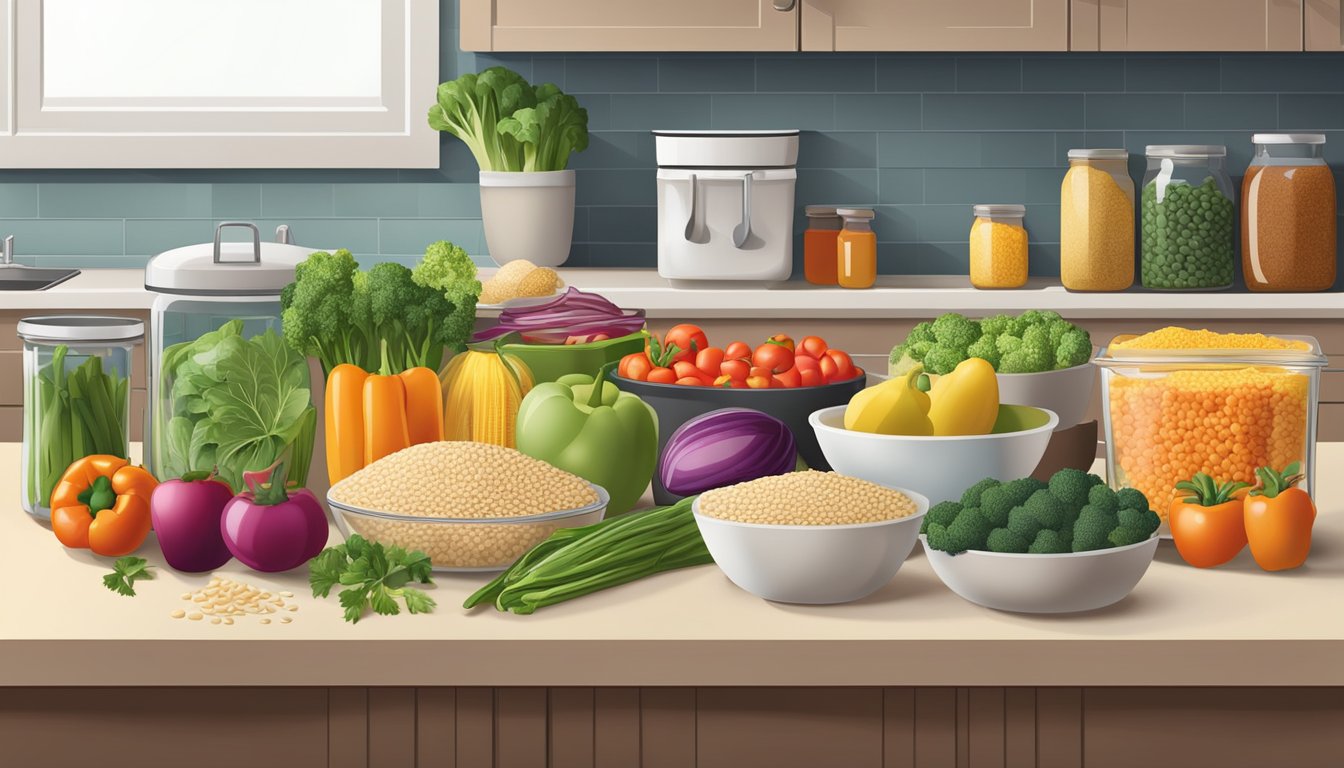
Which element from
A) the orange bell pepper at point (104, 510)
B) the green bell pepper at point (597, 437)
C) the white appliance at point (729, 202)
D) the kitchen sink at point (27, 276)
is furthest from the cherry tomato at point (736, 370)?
the kitchen sink at point (27, 276)

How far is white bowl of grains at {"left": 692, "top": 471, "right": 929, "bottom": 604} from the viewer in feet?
3.99

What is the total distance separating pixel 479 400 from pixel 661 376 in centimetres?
20

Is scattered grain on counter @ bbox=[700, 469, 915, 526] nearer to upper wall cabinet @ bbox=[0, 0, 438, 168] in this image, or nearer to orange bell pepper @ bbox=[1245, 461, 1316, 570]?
orange bell pepper @ bbox=[1245, 461, 1316, 570]

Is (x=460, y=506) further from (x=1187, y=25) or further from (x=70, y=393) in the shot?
(x=1187, y=25)

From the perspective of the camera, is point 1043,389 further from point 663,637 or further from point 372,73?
point 372,73

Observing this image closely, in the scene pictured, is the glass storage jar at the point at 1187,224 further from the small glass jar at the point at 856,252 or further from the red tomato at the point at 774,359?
the red tomato at the point at 774,359

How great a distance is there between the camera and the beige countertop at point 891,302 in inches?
138

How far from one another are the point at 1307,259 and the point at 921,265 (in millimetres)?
1021

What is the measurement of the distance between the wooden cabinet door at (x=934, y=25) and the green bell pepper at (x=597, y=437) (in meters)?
2.43

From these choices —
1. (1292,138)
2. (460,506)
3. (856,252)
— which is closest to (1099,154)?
(1292,138)

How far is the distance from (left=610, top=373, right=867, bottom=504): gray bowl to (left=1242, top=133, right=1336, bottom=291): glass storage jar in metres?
2.42

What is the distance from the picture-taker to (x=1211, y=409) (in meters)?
1.42

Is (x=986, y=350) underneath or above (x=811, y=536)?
above

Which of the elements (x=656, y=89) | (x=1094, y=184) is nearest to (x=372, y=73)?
(x=656, y=89)
